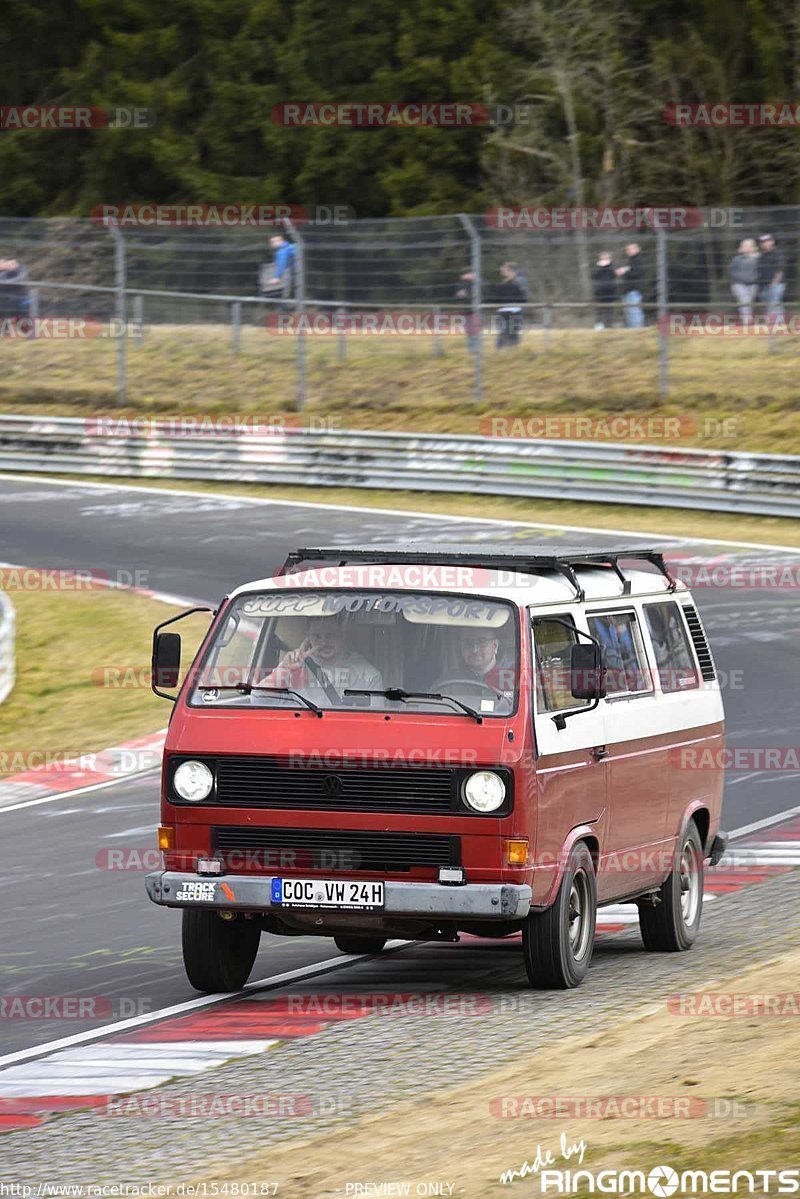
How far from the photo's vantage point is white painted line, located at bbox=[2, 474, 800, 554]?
2609cm

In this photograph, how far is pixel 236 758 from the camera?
942cm

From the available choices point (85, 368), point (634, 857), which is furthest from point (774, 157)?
point (634, 857)

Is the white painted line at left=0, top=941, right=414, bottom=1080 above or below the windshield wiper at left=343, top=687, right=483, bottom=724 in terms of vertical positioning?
below

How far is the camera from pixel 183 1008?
961cm

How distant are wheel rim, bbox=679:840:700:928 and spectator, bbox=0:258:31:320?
24.0m

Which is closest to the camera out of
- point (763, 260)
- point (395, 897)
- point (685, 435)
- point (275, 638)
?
point (395, 897)

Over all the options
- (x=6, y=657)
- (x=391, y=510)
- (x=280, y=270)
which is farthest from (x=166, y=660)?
(x=280, y=270)

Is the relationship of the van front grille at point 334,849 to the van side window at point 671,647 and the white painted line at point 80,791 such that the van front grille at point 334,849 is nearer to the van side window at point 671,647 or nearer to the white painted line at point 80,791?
the van side window at point 671,647

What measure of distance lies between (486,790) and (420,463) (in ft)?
71.1

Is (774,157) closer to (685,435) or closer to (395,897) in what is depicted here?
(685,435)

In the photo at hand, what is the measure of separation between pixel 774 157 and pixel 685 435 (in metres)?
26.1

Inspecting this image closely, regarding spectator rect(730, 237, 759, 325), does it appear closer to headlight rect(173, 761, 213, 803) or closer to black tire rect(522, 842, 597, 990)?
black tire rect(522, 842, 597, 990)

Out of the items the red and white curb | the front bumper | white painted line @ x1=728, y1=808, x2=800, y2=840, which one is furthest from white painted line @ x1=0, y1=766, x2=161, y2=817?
the front bumper

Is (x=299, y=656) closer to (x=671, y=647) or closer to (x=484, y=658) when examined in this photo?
(x=484, y=658)
